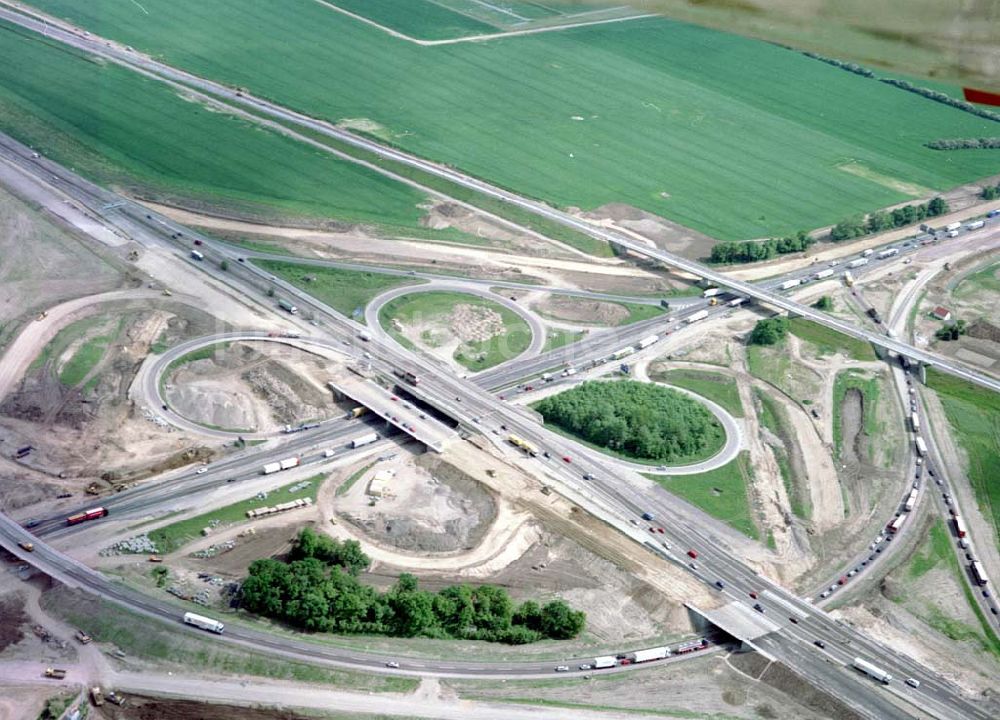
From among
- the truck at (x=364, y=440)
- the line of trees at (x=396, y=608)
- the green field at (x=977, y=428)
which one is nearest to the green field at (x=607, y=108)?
the green field at (x=977, y=428)

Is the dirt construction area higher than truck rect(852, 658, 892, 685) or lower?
lower

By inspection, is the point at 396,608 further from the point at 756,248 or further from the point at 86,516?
the point at 756,248

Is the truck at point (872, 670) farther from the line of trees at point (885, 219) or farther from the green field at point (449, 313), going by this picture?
the line of trees at point (885, 219)

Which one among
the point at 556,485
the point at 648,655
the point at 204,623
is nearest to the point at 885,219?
the point at 556,485

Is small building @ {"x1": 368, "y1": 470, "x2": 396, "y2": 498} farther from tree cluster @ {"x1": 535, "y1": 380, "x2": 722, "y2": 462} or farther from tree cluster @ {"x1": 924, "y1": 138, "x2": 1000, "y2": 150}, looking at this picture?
tree cluster @ {"x1": 924, "y1": 138, "x2": 1000, "y2": 150}

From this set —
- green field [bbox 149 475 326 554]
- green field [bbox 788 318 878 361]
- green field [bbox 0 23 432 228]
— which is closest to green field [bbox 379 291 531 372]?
green field [bbox 0 23 432 228]
